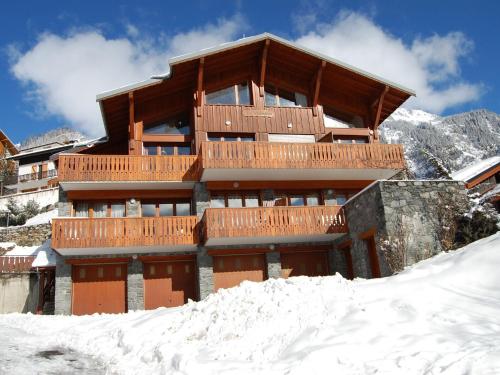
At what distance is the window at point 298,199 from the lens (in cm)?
1980

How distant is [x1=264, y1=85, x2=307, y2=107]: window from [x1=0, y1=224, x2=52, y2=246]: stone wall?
53.5ft

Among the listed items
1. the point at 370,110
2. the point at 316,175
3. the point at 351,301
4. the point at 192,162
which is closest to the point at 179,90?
the point at 192,162

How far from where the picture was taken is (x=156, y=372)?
280 inches

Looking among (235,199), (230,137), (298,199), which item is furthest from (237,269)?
(230,137)

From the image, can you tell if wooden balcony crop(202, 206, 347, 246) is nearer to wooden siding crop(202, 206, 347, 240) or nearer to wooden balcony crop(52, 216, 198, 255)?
wooden siding crop(202, 206, 347, 240)

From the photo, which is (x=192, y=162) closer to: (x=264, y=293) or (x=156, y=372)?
(x=264, y=293)

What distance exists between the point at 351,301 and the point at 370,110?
52.0 feet

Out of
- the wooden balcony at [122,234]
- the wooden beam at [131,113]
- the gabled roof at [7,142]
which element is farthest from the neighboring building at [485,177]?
the gabled roof at [7,142]

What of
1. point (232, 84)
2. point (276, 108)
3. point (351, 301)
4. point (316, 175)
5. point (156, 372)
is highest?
point (232, 84)

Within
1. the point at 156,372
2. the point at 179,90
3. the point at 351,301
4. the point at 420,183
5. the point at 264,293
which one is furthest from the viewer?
the point at 179,90

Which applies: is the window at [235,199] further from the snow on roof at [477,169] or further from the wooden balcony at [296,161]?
the snow on roof at [477,169]

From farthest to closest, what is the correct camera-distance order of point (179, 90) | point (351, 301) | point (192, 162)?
point (179, 90)
point (192, 162)
point (351, 301)

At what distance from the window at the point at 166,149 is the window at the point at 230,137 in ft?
3.60

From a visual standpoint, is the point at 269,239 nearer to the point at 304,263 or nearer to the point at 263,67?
the point at 304,263
